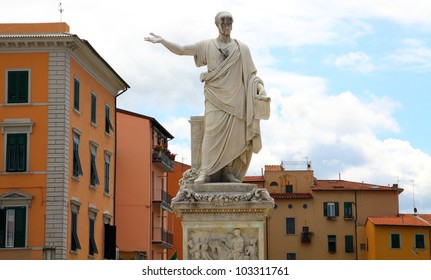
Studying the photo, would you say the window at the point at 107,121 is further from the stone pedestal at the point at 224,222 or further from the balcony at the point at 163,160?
the stone pedestal at the point at 224,222

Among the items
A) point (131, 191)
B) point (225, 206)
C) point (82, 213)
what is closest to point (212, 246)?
point (225, 206)

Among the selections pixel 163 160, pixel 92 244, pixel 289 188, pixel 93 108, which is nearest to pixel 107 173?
pixel 93 108

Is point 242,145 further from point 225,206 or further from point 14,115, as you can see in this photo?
point 14,115

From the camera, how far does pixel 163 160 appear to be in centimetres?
6588

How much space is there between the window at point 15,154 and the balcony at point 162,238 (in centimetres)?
2008

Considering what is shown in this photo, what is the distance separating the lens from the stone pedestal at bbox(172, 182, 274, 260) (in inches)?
556

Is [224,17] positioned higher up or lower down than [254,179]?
lower down

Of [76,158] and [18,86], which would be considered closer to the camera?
[18,86]

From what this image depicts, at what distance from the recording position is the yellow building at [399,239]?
3285 inches

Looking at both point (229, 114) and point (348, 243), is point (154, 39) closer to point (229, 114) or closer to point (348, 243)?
point (229, 114)

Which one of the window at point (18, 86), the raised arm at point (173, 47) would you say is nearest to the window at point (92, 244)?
the window at point (18, 86)

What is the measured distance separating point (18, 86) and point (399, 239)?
46450 millimetres

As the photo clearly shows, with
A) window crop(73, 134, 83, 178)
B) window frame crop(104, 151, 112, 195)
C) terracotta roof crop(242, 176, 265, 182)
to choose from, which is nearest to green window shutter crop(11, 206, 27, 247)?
window crop(73, 134, 83, 178)

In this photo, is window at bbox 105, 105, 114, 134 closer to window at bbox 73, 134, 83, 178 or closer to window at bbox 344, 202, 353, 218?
window at bbox 73, 134, 83, 178
